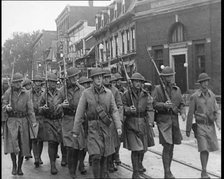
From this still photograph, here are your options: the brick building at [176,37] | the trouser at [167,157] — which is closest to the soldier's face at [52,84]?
the trouser at [167,157]

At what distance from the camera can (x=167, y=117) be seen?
24.4 ft

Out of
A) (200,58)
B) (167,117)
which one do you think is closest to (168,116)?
(167,117)

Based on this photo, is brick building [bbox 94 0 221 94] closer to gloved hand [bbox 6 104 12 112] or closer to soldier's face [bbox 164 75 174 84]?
soldier's face [bbox 164 75 174 84]

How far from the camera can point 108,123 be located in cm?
667

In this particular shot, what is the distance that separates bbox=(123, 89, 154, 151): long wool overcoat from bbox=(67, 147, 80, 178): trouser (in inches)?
45.3

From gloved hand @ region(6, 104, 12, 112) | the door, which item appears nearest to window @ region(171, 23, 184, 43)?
the door

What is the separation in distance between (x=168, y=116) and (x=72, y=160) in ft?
7.33

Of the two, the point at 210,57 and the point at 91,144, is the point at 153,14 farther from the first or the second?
the point at 91,144

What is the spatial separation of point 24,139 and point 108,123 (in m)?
2.38

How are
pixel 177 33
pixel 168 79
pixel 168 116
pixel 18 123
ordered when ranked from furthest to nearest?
1. pixel 177 33
2. pixel 18 123
3. pixel 168 79
4. pixel 168 116

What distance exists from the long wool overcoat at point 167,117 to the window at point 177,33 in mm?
19145

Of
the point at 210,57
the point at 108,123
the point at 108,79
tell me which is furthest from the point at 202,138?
the point at 210,57

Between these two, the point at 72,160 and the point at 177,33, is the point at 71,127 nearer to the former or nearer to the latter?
the point at 72,160

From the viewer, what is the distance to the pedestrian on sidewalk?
23.2ft
